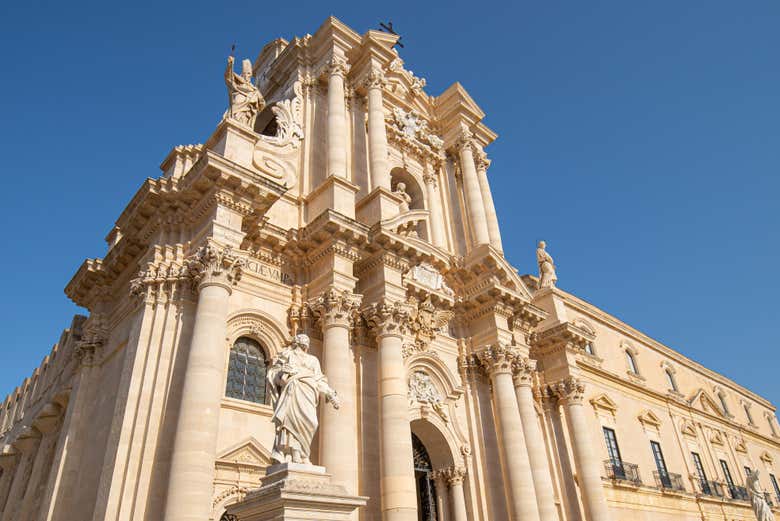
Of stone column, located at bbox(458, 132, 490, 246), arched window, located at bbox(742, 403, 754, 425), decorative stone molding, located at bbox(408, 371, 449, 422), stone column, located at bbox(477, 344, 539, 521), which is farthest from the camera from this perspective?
arched window, located at bbox(742, 403, 754, 425)

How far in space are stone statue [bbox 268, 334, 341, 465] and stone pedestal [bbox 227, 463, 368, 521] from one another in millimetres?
331

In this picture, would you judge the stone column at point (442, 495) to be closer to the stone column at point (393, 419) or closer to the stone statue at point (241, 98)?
the stone column at point (393, 419)

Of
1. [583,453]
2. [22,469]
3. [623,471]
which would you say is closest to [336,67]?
[583,453]

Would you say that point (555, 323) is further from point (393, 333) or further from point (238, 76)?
point (238, 76)

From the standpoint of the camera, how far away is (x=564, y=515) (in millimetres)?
17859

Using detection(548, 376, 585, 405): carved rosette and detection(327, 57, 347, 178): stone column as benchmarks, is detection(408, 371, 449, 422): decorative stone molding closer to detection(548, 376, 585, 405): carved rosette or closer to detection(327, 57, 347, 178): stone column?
detection(327, 57, 347, 178): stone column

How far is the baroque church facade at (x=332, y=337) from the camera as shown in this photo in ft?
36.1

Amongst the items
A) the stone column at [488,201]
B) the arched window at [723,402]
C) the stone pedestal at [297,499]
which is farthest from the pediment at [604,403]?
the stone pedestal at [297,499]

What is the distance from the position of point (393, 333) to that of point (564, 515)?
358 inches

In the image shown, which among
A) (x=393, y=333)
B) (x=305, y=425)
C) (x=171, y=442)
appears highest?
(x=393, y=333)

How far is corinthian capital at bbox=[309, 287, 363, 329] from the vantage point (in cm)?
1297

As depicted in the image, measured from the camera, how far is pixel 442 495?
592 inches

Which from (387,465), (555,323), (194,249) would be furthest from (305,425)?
(555,323)

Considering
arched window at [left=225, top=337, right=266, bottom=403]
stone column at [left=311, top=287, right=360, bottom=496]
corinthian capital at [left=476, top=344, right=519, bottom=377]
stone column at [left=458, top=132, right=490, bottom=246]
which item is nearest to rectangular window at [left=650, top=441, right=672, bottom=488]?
corinthian capital at [left=476, top=344, right=519, bottom=377]
